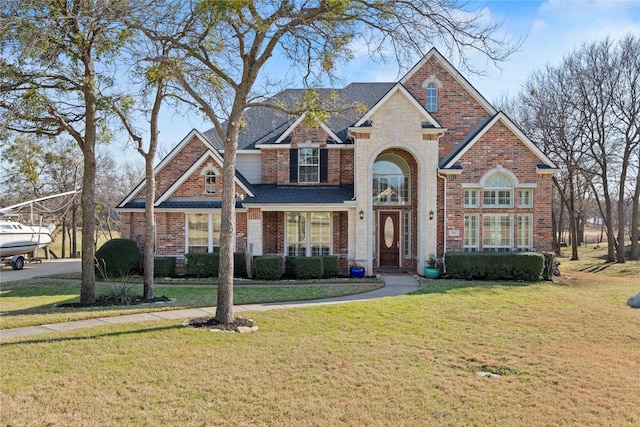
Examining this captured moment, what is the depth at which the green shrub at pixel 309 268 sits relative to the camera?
54.8 feet

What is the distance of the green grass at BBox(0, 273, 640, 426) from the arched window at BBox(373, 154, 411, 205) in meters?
9.99

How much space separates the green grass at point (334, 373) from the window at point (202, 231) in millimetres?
8704

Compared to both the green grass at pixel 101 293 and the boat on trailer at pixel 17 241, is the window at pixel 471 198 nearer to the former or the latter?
the green grass at pixel 101 293

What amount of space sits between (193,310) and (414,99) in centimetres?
1205

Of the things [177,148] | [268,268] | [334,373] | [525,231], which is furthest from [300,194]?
[334,373]

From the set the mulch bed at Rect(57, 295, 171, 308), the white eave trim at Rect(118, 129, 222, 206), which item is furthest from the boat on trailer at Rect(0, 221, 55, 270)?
the mulch bed at Rect(57, 295, 171, 308)

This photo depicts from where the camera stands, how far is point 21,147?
24844mm

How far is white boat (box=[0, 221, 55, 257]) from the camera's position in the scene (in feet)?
70.8

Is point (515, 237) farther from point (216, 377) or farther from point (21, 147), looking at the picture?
point (21, 147)

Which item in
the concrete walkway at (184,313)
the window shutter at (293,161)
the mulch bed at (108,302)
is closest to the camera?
the concrete walkway at (184,313)

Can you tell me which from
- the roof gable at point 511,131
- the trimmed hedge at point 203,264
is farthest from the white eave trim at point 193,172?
the roof gable at point 511,131

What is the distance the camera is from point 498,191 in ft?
58.4

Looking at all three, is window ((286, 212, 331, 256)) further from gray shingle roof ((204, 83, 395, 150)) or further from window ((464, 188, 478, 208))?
window ((464, 188, 478, 208))

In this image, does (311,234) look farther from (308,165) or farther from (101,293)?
(101,293)
